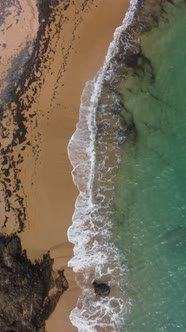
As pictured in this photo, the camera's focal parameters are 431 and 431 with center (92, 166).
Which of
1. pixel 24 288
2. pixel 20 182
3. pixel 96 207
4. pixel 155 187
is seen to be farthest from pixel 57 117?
pixel 24 288

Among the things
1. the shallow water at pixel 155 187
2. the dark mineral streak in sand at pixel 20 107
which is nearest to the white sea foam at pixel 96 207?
the shallow water at pixel 155 187

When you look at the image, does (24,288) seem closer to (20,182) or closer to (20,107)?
(20,182)

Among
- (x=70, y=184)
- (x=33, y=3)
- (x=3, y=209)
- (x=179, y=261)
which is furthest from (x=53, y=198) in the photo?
(x=33, y=3)

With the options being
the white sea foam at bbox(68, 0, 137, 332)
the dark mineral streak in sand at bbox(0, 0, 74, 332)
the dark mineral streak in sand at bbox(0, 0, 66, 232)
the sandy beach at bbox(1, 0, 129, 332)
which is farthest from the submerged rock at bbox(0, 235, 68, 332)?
the dark mineral streak in sand at bbox(0, 0, 66, 232)

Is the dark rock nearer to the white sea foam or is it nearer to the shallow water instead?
the white sea foam

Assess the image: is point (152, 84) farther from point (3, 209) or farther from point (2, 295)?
point (2, 295)

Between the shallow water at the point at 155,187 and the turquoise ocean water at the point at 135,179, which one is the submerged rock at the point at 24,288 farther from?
the shallow water at the point at 155,187
